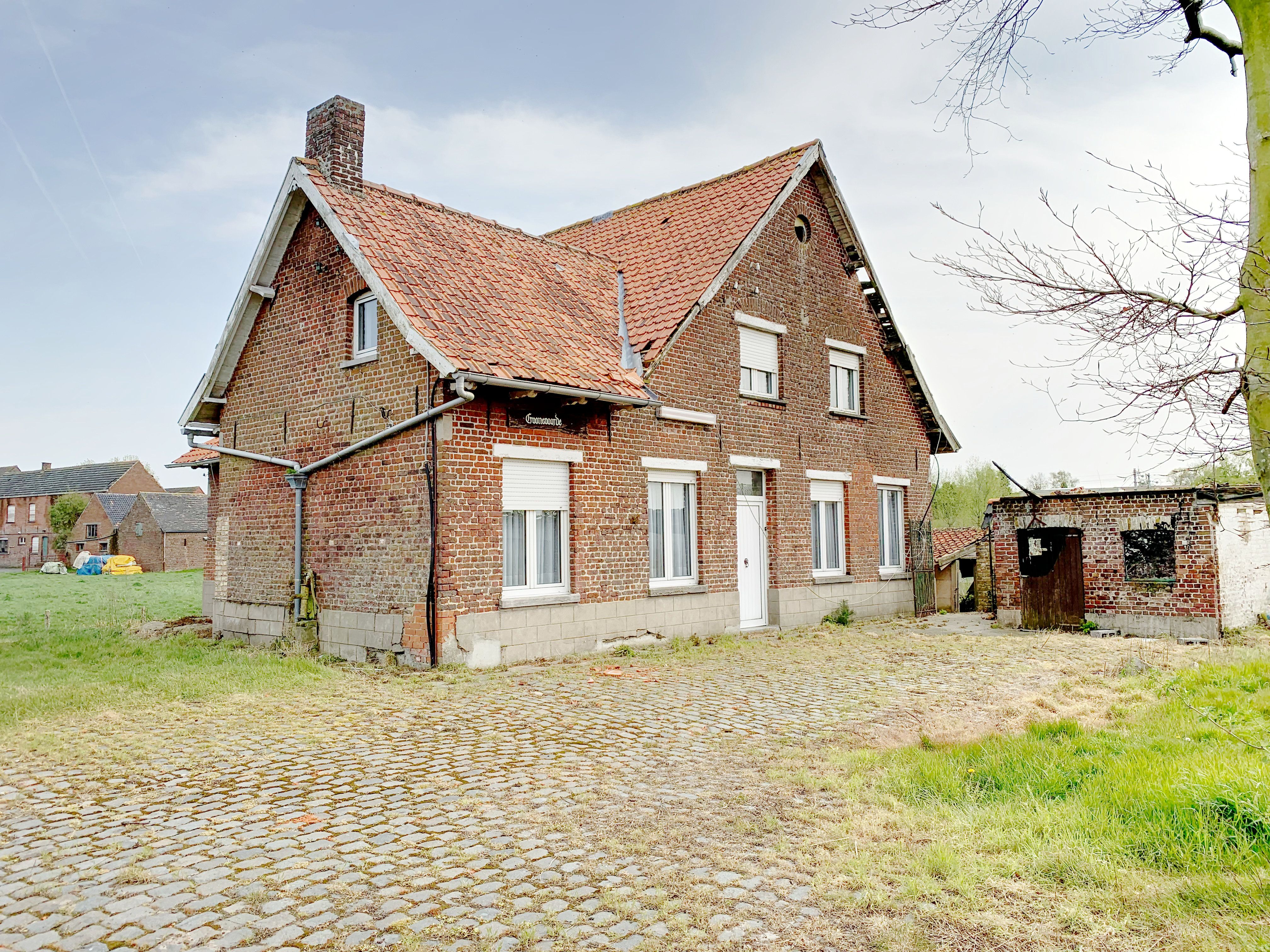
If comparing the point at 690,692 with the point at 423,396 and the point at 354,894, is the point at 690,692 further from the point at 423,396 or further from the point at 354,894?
the point at 354,894

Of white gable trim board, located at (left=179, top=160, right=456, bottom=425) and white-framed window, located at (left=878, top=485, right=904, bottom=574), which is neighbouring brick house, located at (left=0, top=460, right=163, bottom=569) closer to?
white gable trim board, located at (left=179, top=160, right=456, bottom=425)

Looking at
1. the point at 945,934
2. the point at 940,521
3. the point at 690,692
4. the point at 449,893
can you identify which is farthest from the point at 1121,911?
the point at 940,521

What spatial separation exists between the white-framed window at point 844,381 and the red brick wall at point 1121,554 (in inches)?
133

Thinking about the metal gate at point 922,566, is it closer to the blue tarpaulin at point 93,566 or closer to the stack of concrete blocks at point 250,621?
the stack of concrete blocks at point 250,621

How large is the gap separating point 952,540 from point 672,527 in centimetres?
1018

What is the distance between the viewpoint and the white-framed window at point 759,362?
15.3 metres

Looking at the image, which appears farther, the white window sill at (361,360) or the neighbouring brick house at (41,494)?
the neighbouring brick house at (41,494)

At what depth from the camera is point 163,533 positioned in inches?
2140

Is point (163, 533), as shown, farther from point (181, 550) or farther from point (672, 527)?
point (672, 527)

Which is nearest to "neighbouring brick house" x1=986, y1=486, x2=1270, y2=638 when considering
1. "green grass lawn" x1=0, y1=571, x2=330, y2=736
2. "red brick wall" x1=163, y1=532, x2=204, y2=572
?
"green grass lawn" x1=0, y1=571, x2=330, y2=736

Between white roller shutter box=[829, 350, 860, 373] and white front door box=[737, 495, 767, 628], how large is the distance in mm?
3595

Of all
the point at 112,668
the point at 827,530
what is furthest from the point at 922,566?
the point at 112,668

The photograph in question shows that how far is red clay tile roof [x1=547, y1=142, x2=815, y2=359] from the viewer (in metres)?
14.1

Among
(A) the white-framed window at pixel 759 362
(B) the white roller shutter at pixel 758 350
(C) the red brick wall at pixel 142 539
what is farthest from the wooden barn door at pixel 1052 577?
(C) the red brick wall at pixel 142 539
